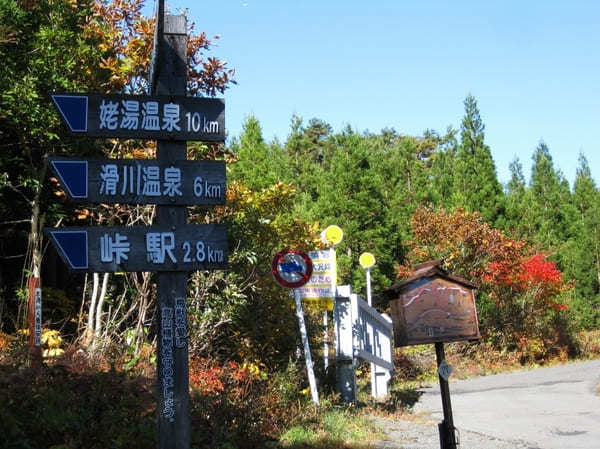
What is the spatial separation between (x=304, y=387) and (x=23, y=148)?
6477 mm

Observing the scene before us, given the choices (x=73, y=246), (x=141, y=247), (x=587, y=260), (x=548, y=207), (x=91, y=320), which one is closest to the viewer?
(x=73, y=246)

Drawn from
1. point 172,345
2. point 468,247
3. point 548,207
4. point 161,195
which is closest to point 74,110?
point 161,195

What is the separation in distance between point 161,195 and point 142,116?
69cm

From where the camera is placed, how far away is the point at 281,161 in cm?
3556

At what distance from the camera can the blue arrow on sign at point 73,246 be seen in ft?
17.7

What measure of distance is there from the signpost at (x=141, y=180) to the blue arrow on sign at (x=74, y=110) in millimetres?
307

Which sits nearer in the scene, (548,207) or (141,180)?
(141,180)

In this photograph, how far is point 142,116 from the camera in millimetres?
5785

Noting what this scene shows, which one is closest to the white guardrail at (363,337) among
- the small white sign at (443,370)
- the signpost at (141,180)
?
the small white sign at (443,370)

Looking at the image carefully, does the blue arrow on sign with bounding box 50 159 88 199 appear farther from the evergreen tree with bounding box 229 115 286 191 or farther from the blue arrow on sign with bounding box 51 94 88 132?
the evergreen tree with bounding box 229 115 286 191

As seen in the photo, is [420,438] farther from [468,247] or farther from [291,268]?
[468,247]

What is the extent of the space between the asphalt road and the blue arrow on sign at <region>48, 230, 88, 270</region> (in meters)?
5.91

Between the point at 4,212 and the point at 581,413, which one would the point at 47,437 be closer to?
the point at 4,212

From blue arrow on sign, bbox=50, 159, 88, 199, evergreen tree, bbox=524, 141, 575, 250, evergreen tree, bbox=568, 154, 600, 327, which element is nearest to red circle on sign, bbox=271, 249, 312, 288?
blue arrow on sign, bbox=50, 159, 88, 199
